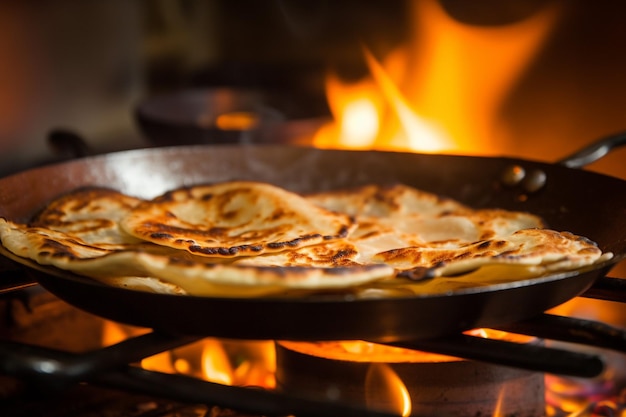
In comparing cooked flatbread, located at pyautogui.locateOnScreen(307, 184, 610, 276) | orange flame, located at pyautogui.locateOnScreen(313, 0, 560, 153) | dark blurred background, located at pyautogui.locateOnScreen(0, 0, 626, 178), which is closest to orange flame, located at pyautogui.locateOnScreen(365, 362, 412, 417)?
cooked flatbread, located at pyautogui.locateOnScreen(307, 184, 610, 276)

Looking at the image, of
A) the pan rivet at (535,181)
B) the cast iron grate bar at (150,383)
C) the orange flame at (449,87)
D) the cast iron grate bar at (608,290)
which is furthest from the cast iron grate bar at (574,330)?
the orange flame at (449,87)

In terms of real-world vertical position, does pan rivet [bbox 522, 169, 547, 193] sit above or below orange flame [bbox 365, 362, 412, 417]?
above

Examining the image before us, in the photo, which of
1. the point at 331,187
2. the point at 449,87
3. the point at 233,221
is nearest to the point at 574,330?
the point at 233,221

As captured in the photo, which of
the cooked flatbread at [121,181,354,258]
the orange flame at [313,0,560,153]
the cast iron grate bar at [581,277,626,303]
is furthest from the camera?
the orange flame at [313,0,560,153]

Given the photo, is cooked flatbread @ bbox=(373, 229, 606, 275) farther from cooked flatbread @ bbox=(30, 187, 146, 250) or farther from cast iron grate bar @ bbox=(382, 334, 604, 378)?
cooked flatbread @ bbox=(30, 187, 146, 250)

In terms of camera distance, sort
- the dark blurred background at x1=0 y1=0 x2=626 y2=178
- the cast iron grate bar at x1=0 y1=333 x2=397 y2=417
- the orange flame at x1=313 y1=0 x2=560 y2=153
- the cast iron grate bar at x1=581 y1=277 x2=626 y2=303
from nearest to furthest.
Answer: the cast iron grate bar at x1=0 y1=333 x2=397 y2=417 < the cast iron grate bar at x1=581 y1=277 x2=626 y2=303 < the dark blurred background at x1=0 y1=0 x2=626 y2=178 < the orange flame at x1=313 y1=0 x2=560 y2=153

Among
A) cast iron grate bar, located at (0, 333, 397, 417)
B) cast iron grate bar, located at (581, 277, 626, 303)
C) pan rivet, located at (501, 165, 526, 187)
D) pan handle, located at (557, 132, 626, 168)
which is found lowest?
cast iron grate bar, located at (0, 333, 397, 417)

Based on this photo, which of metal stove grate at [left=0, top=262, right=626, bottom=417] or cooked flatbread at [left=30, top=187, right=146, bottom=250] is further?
cooked flatbread at [left=30, top=187, right=146, bottom=250]
